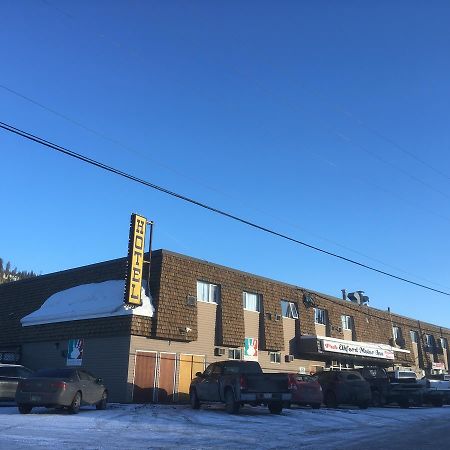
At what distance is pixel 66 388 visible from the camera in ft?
50.6

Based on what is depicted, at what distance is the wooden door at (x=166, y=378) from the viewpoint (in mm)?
23688

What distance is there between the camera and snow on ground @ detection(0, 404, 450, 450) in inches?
404

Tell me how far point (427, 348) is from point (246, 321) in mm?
24518

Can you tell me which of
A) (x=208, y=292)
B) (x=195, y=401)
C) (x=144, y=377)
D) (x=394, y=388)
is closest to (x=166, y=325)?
(x=144, y=377)

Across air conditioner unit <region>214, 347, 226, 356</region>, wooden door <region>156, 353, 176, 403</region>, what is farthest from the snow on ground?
air conditioner unit <region>214, 347, 226, 356</region>

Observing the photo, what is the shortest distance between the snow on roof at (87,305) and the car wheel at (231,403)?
6684mm

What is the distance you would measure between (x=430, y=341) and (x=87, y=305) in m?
33.1

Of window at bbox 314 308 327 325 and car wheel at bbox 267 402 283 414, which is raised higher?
window at bbox 314 308 327 325

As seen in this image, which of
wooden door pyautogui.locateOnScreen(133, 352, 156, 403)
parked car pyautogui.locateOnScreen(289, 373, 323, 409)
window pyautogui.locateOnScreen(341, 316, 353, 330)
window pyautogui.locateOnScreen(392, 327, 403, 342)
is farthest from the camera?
window pyautogui.locateOnScreen(392, 327, 403, 342)

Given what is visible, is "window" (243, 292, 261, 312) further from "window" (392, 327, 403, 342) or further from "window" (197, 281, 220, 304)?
"window" (392, 327, 403, 342)

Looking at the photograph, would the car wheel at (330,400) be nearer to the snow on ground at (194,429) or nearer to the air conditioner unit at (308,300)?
the snow on ground at (194,429)

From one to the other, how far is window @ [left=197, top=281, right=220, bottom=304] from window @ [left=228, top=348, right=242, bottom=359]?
2.51m

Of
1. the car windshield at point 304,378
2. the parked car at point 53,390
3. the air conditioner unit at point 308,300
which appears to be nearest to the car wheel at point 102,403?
the parked car at point 53,390

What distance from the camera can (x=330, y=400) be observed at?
2241 cm
